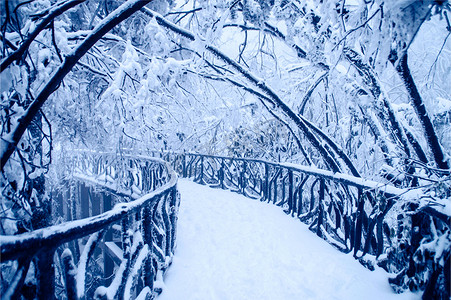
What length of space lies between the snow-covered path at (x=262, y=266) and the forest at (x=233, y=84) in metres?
0.50

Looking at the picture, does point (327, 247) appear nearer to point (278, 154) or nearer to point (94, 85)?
point (94, 85)

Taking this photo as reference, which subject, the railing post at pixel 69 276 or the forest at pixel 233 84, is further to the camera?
the forest at pixel 233 84

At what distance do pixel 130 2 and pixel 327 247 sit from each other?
395 cm

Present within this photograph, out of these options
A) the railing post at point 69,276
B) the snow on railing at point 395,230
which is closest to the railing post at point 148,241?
the railing post at point 69,276

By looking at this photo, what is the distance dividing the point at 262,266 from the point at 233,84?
11.0 feet

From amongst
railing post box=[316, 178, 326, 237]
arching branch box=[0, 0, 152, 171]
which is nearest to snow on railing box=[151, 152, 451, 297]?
railing post box=[316, 178, 326, 237]

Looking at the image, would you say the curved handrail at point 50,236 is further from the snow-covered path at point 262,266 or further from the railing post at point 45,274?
the snow-covered path at point 262,266

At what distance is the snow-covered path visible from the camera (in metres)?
2.78

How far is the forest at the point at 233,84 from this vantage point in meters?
2.04

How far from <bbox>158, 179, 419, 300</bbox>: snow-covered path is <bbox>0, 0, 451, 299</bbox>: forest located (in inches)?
19.7

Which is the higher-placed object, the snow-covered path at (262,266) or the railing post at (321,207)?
the railing post at (321,207)

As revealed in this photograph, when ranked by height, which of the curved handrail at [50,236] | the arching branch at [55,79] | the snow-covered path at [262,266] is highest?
the arching branch at [55,79]

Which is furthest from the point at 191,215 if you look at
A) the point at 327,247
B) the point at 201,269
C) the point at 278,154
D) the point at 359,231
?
the point at 278,154

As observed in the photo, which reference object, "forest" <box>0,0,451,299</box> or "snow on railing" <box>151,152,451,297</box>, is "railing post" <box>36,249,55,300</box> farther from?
"snow on railing" <box>151,152,451,297</box>
